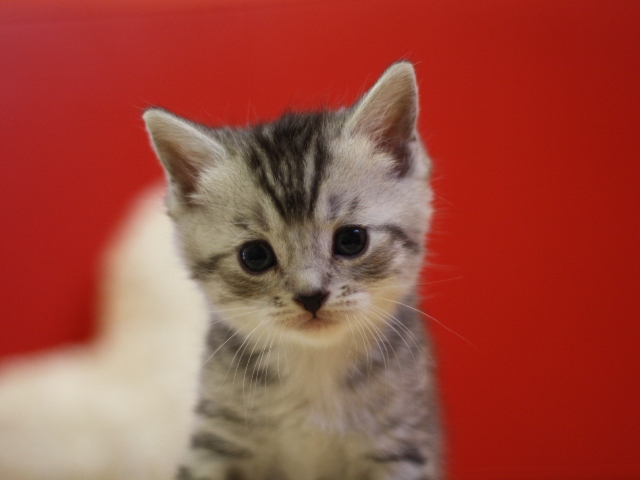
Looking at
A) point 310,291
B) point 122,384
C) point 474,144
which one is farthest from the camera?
point 122,384

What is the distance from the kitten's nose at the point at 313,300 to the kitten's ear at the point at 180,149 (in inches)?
10.6

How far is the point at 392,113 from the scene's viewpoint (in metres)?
0.99

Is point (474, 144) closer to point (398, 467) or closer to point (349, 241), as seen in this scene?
point (349, 241)

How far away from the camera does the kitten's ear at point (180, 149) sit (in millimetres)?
935

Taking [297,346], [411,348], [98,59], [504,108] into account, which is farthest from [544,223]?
[98,59]

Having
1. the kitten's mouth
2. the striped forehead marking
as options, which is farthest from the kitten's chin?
the striped forehead marking

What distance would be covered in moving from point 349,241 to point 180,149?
0.28m

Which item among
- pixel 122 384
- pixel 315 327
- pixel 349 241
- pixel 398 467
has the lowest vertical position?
pixel 122 384

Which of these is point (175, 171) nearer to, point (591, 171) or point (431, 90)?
point (431, 90)

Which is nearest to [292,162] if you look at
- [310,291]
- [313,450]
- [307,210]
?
[307,210]

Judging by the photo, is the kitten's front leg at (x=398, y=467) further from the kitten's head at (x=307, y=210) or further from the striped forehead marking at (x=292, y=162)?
the striped forehead marking at (x=292, y=162)

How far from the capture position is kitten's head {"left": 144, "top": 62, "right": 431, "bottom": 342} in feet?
2.97

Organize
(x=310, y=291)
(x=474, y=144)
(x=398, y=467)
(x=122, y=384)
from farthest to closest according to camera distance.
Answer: (x=122, y=384) < (x=474, y=144) < (x=398, y=467) < (x=310, y=291)

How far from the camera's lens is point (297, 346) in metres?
1.02
